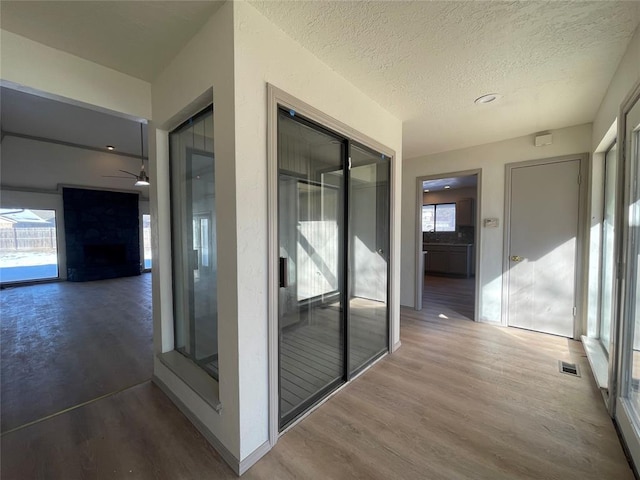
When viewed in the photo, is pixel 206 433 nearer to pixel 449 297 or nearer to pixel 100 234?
pixel 449 297

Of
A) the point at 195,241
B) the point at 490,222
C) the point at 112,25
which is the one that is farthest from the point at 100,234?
the point at 490,222

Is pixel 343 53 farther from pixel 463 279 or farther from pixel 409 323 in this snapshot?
pixel 463 279

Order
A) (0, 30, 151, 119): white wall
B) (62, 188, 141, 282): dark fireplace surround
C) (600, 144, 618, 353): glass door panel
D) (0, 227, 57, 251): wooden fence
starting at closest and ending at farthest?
1. (0, 30, 151, 119): white wall
2. (600, 144, 618, 353): glass door panel
3. (0, 227, 57, 251): wooden fence
4. (62, 188, 141, 282): dark fireplace surround

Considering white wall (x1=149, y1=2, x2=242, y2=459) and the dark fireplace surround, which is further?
the dark fireplace surround

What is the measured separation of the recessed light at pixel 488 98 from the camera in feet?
8.30

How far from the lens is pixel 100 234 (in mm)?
7711

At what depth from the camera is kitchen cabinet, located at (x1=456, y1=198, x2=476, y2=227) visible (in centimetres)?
798

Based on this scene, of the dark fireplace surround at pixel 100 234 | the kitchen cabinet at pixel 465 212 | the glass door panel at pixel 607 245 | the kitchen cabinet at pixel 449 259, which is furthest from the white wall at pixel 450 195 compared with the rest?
the dark fireplace surround at pixel 100 234

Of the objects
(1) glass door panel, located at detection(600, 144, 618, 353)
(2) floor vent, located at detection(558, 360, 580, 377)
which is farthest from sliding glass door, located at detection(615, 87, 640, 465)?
(1) glass door panel, located at detection(600, 144, 618, 353)

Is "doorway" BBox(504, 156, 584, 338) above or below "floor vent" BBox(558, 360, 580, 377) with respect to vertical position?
above

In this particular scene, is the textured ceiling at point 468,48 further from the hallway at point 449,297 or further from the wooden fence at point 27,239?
the wooden fence at point 27,239

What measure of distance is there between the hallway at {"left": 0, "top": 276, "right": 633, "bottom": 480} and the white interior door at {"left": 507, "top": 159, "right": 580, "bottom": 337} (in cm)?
124

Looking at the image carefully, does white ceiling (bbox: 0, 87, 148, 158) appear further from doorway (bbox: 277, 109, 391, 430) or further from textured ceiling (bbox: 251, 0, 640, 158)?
textured ceiling (bbox: 251, 0, 640, 158)

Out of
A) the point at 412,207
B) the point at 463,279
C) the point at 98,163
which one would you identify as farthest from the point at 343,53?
the point at 98,163
